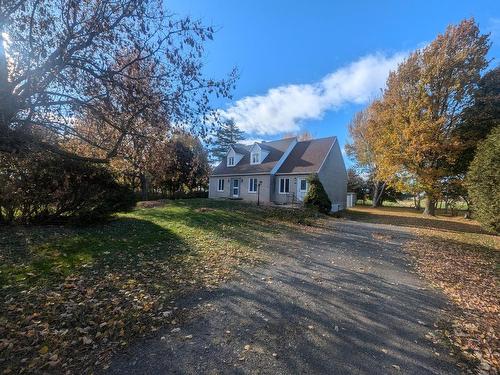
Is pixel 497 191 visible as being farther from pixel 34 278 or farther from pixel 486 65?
pixel 34 278

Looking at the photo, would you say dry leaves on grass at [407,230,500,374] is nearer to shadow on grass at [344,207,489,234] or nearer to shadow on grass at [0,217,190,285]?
shadow on grass at [344,207,489,234]

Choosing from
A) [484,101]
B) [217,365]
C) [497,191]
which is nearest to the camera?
[217,365]

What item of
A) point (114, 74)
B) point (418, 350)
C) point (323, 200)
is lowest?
point (418, 350)

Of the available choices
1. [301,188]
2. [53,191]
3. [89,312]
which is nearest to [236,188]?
[301,188]

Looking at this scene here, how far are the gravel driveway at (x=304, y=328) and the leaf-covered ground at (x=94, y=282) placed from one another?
0.51 meters

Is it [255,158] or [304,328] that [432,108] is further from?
[304,328]

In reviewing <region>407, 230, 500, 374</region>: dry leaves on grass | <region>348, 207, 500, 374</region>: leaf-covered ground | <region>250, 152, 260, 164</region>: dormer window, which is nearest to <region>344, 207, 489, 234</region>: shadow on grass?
<region>348, 207, 500, 374</region>: leaf-covered ground

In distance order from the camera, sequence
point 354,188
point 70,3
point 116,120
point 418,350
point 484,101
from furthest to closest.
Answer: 1. point 354,188
2. point 484,101
3. point 116,120
4. point 70,3
5. point 418,350

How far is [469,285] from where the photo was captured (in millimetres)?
5945

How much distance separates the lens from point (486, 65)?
681 inches

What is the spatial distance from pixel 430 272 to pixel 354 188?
35.1m

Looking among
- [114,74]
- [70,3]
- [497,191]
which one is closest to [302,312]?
[114,74]

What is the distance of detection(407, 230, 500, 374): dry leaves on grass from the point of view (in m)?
3.51

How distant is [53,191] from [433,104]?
2284cm
